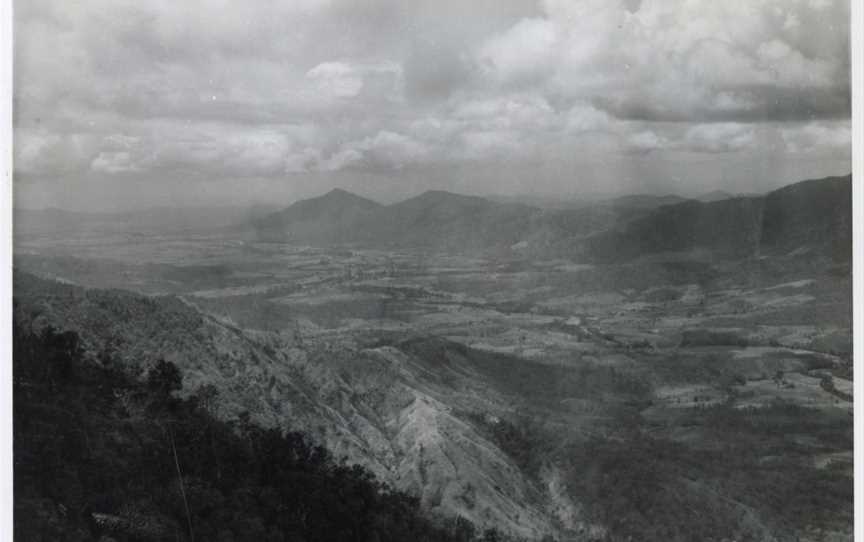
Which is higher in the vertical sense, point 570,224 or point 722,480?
point 570,224

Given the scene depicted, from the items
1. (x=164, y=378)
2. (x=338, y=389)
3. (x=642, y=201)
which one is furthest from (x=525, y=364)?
(x=164, y=378)

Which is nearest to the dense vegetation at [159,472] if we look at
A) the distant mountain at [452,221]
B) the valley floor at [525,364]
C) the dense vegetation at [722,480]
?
the valley floor at [525,364]

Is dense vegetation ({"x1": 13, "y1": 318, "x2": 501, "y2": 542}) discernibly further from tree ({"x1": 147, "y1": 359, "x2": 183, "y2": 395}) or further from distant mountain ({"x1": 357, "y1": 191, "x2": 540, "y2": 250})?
distant mountain ({"x1": 357, "y1": 191, "x2": 540, "y2": 250})

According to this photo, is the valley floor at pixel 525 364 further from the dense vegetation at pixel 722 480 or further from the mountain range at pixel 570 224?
the mountain range at pixel 570 224

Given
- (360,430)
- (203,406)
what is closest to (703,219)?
(360,430)

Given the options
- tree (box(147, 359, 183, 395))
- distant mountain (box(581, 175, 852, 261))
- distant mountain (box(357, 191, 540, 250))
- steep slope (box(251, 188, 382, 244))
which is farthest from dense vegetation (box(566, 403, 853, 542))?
tree (box(147, 359, 183, 395))

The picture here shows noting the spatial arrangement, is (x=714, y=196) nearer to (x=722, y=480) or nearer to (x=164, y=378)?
(x=722, y=480)

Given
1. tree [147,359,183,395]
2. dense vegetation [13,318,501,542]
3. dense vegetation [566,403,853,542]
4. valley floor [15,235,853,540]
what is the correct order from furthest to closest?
valley floor [15,235,853,540] → dense vegetation [566,403,853,542] → tree [147,359,183,395] → dense vegetation [13,318,501,542]
